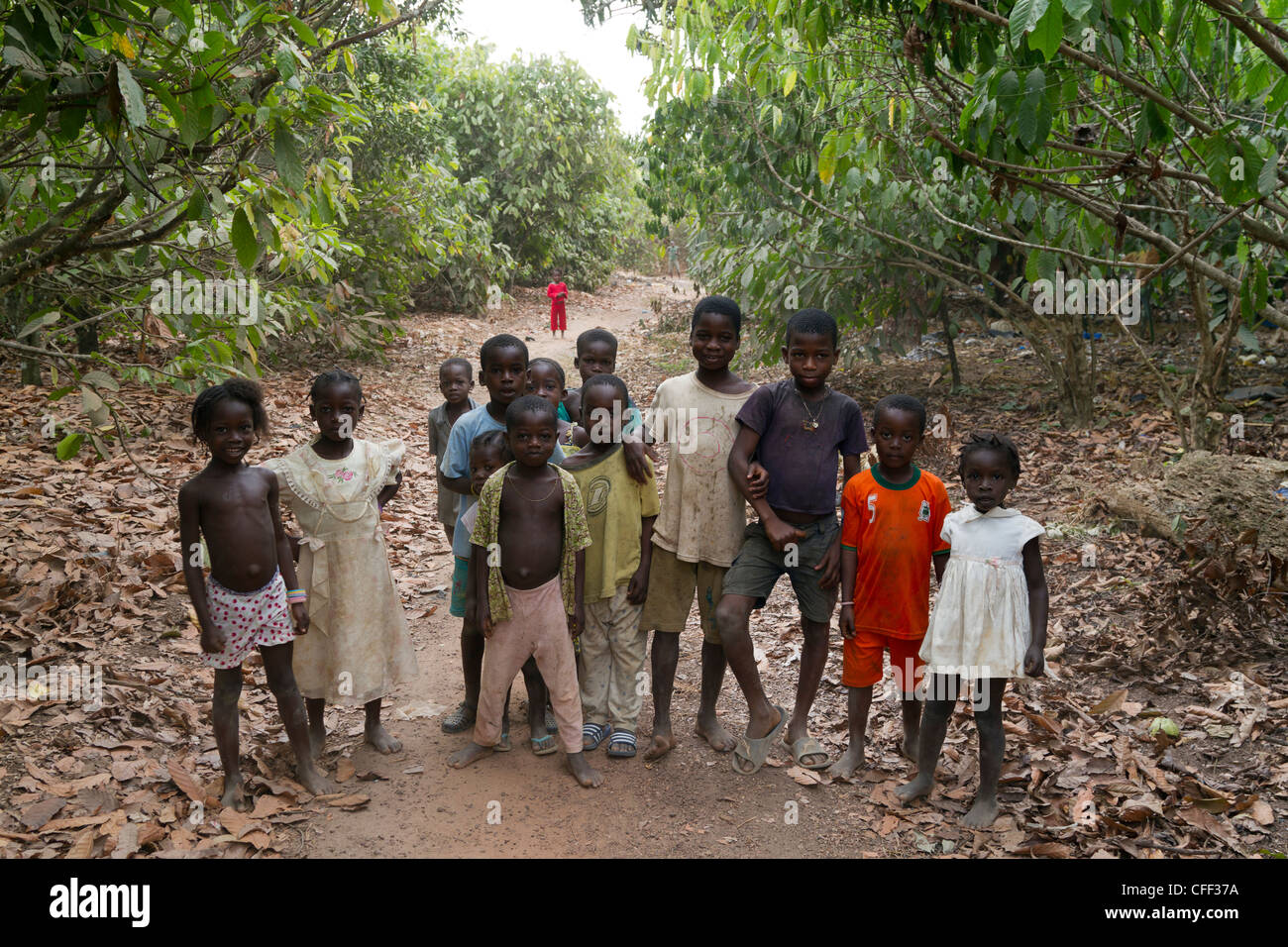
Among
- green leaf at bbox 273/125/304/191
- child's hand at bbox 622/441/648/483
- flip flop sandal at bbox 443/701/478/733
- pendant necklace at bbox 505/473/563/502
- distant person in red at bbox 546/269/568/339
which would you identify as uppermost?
distant person in red at bbox 546/269/568/339

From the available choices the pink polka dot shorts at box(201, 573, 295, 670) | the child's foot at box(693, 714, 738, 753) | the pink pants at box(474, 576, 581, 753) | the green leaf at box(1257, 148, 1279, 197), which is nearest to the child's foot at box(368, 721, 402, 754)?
the pink pants at box(474, 576, 581, 753)

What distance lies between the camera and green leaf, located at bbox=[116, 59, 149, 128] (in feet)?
8.39

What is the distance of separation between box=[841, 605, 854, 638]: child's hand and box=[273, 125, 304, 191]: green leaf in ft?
8.20

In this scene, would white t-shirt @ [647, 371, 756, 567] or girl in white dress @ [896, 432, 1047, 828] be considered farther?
white t-shirt @ [647, 371, 756, 567]

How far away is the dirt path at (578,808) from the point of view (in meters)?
3.22

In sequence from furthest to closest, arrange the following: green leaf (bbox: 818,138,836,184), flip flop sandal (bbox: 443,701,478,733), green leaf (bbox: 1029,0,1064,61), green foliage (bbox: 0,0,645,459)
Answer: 1. green leaf (bbox: 818,138,836,184)
2. flip flop sandal (bbox: 443,701,478,733)
3. green foliage (bbox: 0,0,645,459)
4. green leaf (bbox: 1029,0,1064,61)

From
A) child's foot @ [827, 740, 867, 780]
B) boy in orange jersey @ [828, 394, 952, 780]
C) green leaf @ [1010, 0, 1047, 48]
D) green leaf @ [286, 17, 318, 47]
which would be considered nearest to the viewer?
green leaf @ [1010, 0, 1047, 48]

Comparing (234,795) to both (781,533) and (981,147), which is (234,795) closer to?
(781,533)

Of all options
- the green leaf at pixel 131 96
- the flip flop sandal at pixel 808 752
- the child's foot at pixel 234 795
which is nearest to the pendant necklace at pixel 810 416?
the flip flop sandal at pixel 808 752

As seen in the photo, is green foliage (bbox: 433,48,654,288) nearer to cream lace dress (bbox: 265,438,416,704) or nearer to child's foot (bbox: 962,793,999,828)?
cream lace dress (bbox: 265,438,416,704)

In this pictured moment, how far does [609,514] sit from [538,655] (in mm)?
625

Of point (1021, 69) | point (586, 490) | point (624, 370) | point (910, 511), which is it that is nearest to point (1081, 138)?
point (1021, 69)

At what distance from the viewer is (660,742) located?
378 cm

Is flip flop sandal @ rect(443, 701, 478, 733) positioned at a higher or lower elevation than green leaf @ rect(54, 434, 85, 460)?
lower
